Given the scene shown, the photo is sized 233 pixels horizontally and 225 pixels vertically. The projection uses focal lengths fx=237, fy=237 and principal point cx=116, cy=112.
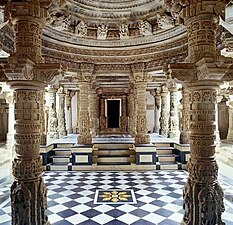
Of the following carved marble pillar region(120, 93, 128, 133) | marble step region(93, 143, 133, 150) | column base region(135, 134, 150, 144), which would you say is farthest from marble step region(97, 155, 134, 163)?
carved marble pillar region(120, 93, 128, 133)

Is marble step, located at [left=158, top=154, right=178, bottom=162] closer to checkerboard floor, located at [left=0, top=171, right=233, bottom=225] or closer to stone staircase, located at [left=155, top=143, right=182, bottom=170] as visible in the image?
stone staircase, located at [left=155, top=143, right=182, bottom=170]

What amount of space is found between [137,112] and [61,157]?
345cm

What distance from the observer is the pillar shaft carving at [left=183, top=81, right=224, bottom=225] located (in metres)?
3.20

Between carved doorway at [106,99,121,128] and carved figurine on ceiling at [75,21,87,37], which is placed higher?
carved figurine on ceiling at [75,21,87,37]

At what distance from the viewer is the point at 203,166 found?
10.8ft

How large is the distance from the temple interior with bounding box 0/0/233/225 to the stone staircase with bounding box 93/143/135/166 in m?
0.04

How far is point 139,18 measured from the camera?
7496mm

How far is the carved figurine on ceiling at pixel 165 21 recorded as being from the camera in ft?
→ 22.0

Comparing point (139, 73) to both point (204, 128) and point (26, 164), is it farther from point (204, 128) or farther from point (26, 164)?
point (26, 164)

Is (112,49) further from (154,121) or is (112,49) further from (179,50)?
(154,121)

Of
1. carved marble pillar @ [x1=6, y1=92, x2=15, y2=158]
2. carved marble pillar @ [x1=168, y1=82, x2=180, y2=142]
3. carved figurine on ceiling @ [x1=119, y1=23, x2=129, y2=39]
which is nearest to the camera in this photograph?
carved figurine on ceiling @ [x1=119, y1=23, x2=129, y2=39]

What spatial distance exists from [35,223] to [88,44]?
21.3ft

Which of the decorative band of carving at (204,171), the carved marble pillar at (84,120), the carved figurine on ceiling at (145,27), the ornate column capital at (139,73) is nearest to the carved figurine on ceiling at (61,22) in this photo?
the carved figurine on ceiling at (145,27)

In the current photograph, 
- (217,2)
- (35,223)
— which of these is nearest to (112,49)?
(217,2)
